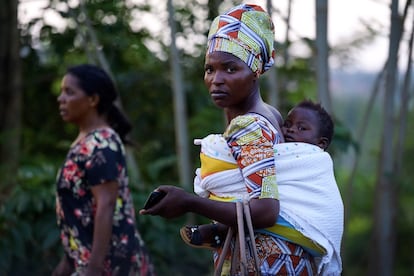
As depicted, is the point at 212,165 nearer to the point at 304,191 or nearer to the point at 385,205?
the point at 304,191

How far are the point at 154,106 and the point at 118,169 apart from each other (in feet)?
13.6

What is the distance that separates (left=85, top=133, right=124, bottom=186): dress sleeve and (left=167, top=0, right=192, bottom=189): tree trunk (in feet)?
8.90

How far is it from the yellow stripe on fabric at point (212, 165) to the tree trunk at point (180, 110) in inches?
160

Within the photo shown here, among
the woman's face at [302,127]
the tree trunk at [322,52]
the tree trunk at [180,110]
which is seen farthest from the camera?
the tree trunk at [180,110]

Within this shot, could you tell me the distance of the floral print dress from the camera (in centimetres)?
424

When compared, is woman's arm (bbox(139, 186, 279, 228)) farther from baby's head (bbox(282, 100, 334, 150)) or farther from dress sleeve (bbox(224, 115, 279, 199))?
baby's head (bbox(282, 100, 334, 150))

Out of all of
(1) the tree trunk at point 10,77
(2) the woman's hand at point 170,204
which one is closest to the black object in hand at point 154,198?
(2) the woman's hand at point 170,204

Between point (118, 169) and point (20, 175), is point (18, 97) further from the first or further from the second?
point (118, 169)

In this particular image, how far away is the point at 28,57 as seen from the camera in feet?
26.3

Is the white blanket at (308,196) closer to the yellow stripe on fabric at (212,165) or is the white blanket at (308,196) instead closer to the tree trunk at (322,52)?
A: the yellow stripe on fabric at (212,165)

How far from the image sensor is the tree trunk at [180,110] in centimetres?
697

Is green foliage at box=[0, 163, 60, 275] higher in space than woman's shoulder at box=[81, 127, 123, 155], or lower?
lower

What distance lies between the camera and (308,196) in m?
2.92

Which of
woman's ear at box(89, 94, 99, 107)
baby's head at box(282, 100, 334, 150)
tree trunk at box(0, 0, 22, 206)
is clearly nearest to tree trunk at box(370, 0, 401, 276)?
tree trunk at box(0, 0, 22, 206)
